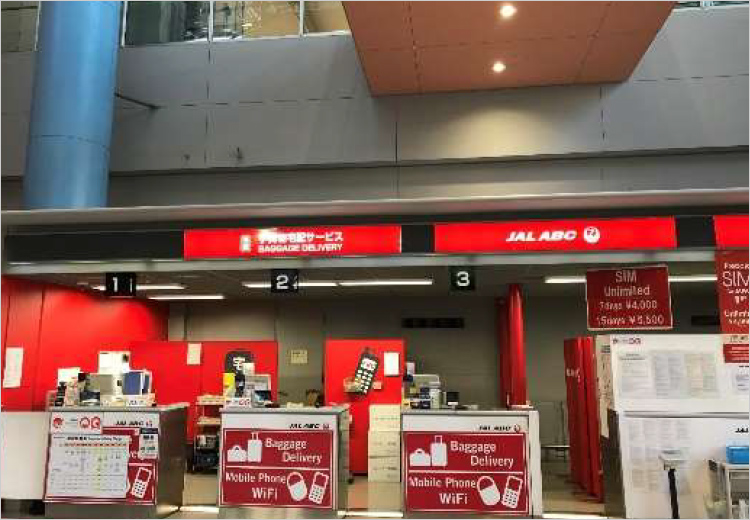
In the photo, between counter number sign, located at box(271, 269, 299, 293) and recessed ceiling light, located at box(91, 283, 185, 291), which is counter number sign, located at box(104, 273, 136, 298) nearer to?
recessed ceiling light, located at box(91, 283, 185, 291)

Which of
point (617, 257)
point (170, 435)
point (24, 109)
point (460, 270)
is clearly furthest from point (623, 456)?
point (24, 109)

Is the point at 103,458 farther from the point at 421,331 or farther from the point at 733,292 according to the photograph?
the point at 421,331

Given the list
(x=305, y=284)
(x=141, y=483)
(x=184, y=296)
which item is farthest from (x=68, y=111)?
(x=141, y=483)

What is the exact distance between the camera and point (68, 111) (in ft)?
29.2

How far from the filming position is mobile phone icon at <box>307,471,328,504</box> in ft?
20.2

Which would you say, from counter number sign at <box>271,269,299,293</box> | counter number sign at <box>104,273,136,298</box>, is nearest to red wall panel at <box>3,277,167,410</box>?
counter number sign at <box>104,273,136,298</box>

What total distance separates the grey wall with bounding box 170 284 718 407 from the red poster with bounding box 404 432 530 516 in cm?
550

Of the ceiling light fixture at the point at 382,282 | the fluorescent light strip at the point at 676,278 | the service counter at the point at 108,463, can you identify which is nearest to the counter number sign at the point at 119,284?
the service counter at the point at 108,463

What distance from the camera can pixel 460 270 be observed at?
21.9 feet

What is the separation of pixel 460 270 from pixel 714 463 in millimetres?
2926

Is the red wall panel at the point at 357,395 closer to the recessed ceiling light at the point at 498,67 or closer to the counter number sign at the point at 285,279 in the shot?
the counter number sign at the point at 285,279

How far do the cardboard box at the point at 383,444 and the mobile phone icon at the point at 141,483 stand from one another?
10.4 ft

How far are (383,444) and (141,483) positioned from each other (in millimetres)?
3344

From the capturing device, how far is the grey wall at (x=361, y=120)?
9.38m
